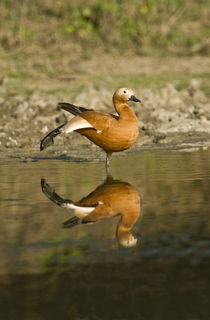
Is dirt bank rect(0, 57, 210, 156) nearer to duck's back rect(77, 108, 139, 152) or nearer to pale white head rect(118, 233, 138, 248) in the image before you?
duck's back rect(77, 108, 139, 152)

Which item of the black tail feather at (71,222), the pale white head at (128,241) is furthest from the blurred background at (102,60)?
the pale white head at (128,241)

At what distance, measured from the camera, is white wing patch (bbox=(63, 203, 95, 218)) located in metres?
6.09

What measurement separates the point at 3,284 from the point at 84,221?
5.12 feet

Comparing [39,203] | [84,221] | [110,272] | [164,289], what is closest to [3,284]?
[110,272]

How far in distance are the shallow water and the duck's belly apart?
44 cm

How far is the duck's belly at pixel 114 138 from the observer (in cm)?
841

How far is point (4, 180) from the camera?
8008mm

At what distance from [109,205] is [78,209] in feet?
0.91

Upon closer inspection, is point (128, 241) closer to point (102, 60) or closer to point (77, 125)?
point (77, 125)

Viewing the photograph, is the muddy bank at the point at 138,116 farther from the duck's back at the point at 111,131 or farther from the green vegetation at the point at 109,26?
the green vegetation at the point at 109,26

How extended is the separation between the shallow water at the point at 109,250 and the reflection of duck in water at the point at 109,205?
0.05ft

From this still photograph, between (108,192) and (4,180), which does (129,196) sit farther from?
(4,180)

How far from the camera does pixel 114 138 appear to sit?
27.6ft

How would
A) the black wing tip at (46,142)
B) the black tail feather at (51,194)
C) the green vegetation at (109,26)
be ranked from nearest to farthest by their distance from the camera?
the black tail feather at (51,194), the black wing tip at (46,142), the green vegetation at (109,26)
